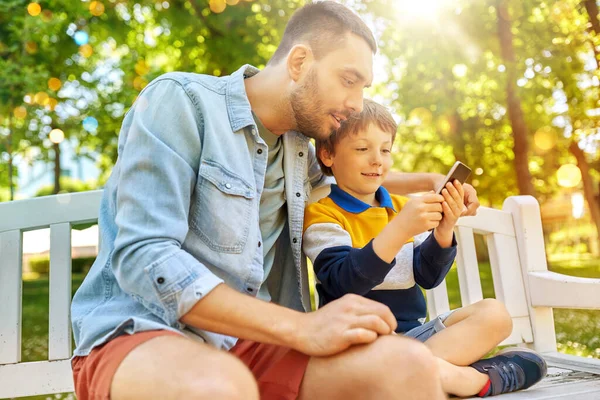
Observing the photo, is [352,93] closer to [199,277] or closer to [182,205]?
[182,205]

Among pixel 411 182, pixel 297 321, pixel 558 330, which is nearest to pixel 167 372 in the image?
pixel 297 321

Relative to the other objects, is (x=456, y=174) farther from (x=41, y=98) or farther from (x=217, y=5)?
(x=41, y=98)

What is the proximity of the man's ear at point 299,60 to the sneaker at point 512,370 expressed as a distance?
3.64 ft

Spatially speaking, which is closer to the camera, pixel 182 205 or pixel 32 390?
pixel 182 205

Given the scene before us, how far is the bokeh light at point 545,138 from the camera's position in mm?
12344

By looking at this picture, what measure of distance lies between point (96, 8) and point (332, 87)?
6.34 m

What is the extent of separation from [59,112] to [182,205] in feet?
22.9

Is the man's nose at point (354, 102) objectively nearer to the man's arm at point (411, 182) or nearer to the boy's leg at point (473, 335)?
the man's arm at point (411, 182)

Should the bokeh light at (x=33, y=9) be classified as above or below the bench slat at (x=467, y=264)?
above

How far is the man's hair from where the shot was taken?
7.12 ft

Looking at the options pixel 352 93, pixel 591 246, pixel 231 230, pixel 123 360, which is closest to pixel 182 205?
pixel 231 230

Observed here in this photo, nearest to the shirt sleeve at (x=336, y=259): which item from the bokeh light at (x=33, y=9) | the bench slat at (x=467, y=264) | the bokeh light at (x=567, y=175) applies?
the bench slat at (x=467, y=264)

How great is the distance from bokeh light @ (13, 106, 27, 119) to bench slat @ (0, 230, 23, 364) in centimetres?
526

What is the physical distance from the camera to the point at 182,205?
173 cm
